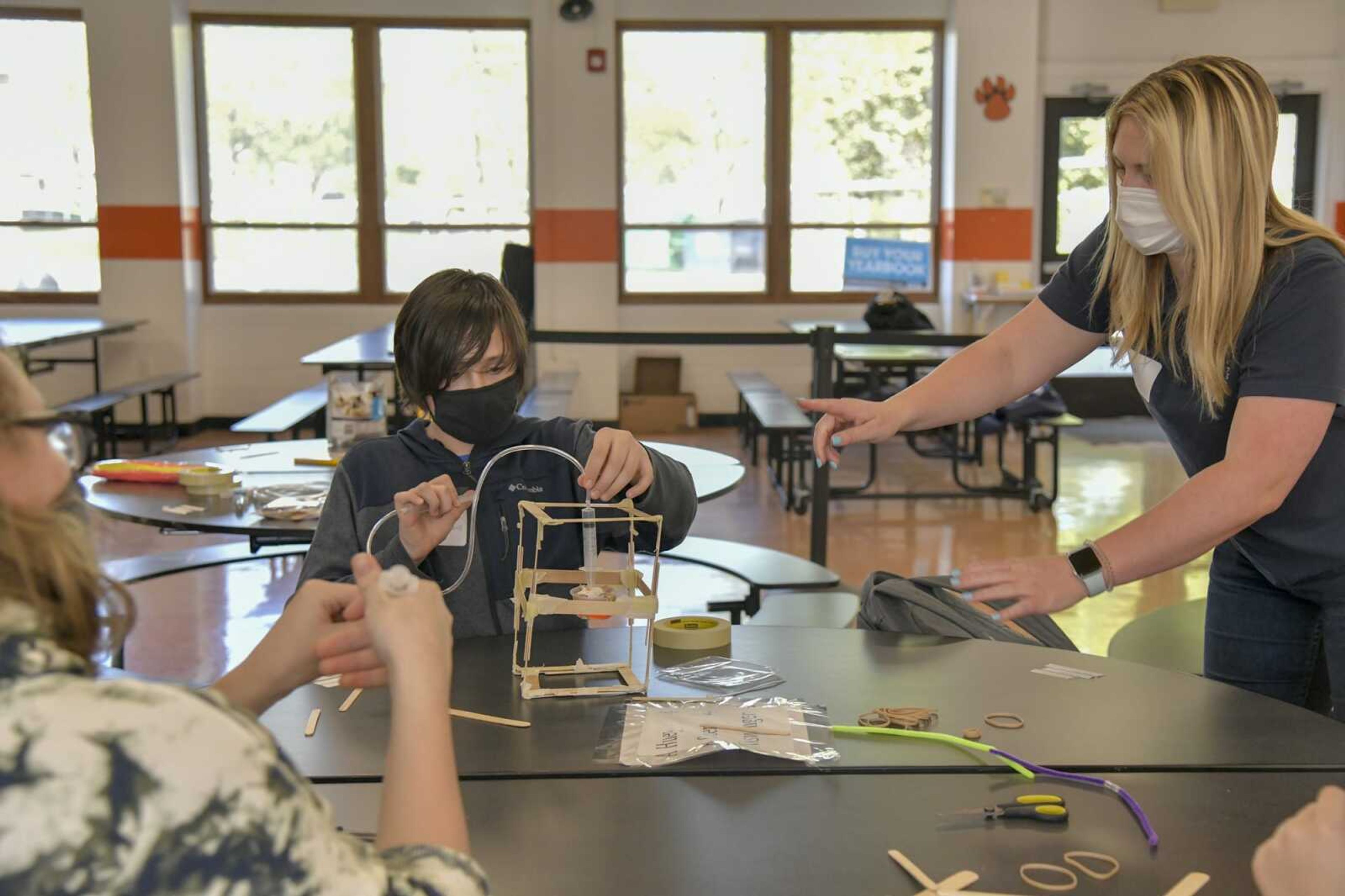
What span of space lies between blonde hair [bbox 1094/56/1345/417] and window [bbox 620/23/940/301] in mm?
7207

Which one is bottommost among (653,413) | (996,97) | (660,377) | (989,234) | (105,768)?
(653,413)

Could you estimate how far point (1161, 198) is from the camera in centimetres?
169

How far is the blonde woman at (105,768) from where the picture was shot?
69 centimetres

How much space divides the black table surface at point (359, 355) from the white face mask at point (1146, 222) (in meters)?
3.74

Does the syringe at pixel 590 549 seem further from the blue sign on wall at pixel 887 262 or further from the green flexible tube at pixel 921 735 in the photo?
the blue sign on wall at pixel 887 262

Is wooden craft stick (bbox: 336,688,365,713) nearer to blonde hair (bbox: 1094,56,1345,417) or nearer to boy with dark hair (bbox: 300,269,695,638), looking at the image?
boy with dark hair (bbox: 300,269,695,638)

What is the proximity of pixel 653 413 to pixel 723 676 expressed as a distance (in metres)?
7.07

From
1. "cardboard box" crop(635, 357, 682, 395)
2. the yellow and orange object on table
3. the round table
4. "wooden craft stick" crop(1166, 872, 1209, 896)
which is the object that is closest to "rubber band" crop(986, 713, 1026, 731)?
"wooden craft stick" crop(1166, 872, 1209, 896)

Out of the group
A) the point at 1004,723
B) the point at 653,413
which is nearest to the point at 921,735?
the point at 1004,723

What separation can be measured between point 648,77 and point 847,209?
159cm

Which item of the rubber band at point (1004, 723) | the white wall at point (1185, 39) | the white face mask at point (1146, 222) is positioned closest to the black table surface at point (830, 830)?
the rubber band at point (1004, 723)

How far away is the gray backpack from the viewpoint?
1.90 meters

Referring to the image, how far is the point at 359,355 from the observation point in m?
5.94

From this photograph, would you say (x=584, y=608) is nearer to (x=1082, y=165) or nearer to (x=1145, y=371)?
(x=1145, y=371)
